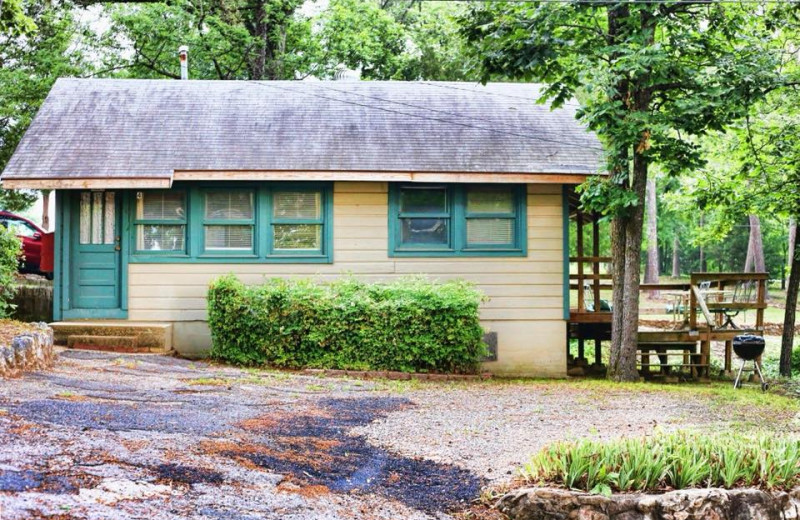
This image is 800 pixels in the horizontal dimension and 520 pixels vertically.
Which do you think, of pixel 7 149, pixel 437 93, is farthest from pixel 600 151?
pixel 7 149

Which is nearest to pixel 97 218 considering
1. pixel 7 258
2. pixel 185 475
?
pixel 7 258

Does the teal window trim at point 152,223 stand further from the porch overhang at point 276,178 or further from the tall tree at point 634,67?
the tall tree at point 634,67

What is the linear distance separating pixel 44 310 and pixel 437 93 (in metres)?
8.43

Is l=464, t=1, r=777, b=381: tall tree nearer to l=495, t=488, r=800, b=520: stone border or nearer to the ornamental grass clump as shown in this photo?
the ornamental grass clump

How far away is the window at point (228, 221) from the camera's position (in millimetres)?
12984

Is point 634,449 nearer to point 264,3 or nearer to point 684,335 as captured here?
point 684,335

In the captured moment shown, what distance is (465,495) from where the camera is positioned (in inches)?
214

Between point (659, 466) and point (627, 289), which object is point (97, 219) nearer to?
point (627, 289)

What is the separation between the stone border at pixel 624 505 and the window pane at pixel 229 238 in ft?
28.5

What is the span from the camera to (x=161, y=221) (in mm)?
12930

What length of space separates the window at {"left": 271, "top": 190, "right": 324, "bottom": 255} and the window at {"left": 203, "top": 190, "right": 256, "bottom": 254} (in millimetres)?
411

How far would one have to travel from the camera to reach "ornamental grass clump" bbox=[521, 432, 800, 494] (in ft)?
17.1

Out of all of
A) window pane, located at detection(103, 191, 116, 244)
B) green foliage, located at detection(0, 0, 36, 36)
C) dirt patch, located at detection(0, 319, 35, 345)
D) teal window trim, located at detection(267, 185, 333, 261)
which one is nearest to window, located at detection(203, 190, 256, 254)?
teal window trim, located at detection(267, 185, 333, 261)

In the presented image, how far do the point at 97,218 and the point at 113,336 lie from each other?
6.87 ft
